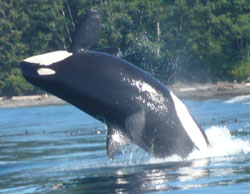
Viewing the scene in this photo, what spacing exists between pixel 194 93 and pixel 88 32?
3408cm

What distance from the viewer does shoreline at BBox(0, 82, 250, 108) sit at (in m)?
42.7

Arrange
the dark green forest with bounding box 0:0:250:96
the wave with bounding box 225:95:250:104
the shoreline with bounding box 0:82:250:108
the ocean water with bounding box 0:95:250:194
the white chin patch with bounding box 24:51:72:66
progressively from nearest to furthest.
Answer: the ocean water with bounding box 0:95:250:194, the white chin patch with bounding box 24:51:72:66, the wave with bounding box 225:95:250:104, the shoreline with bounding box 0:82:250:108, the dark green forest with bounding box 0:0:250:96

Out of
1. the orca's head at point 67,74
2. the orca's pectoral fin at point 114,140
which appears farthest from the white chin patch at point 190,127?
the orca's head at point 67,74

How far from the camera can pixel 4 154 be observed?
1819cm

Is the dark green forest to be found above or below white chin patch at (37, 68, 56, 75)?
below

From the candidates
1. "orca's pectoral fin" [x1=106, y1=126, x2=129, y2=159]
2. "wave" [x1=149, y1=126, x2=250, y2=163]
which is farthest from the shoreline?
"orca's pectoral fin" [x1=106, y1=126, x2=129, y2=159]

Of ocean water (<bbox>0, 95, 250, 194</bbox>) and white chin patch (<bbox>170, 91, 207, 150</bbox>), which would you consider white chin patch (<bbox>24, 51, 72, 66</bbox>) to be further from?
white chin patch (<bbox>170, 91, 207, 150</bbox>)

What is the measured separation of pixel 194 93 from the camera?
4669 cm

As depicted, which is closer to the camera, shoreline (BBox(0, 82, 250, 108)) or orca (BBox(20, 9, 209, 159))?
orca (BBox(20, 9, 209, 159))

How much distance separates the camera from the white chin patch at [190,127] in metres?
13.6

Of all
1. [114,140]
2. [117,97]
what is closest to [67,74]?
[117,97]

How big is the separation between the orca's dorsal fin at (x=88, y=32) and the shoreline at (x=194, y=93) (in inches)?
1069

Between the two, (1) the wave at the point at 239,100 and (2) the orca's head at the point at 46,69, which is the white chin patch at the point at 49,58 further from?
(1) the wave at the point at 239,100

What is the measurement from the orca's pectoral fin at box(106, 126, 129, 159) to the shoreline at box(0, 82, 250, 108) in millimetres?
27034
